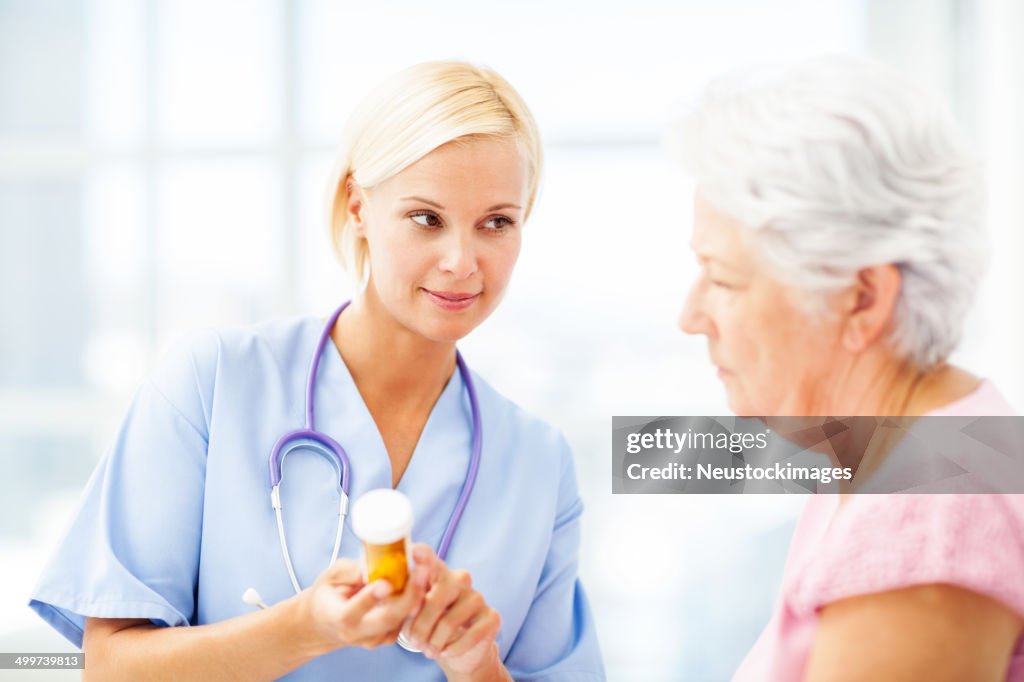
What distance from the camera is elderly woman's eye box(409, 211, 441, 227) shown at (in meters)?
1.00

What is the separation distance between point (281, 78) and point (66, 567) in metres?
1.20

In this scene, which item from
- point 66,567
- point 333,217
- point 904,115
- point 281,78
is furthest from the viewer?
point 281,78

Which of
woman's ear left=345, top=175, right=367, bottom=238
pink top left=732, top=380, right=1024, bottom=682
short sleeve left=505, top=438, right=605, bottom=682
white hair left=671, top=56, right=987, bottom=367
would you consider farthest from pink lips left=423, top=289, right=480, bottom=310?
pink top left=732, top=380, right=1024, bottom=682

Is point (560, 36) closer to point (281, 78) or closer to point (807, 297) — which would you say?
point (281, 78)

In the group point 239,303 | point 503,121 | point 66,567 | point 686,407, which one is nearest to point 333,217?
point 503,121

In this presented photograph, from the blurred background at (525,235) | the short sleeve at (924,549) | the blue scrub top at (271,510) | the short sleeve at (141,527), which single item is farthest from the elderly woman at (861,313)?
the blurred background at (525,235)

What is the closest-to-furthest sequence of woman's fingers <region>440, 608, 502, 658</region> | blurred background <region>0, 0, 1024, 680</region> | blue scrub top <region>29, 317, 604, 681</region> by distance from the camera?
woman's fingers <region>440, 608, 502, 658</region>, blue scrub top <region>29, 317, 604, 681</region>, blurred background <region>0, 0, 1024, 680</region>

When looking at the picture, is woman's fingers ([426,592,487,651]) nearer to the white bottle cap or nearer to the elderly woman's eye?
the white bottle cap

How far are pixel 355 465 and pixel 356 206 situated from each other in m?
0.30

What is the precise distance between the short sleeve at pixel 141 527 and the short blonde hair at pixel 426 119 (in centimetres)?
32

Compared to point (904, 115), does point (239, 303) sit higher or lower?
lower

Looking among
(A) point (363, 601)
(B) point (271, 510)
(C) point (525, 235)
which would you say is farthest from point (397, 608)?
(C) point (525, 235)

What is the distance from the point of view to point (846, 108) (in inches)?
28.4
